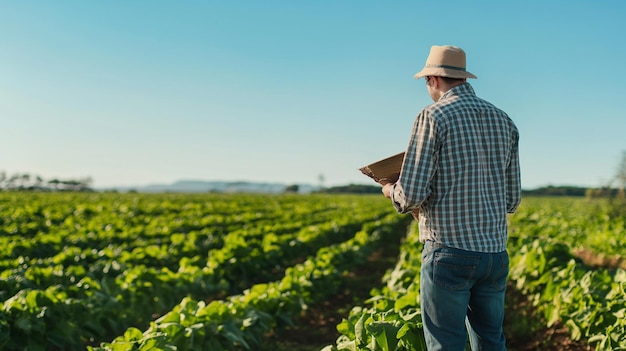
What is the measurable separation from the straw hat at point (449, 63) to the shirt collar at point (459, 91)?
0.06 m

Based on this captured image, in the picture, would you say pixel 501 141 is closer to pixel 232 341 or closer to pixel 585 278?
pixel 232 341

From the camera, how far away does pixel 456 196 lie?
2.89m

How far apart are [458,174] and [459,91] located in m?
0.49

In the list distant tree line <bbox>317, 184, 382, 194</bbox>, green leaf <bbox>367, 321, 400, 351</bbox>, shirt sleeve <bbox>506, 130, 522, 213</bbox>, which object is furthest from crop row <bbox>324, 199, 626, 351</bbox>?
distant tree line <bbox>317, 184, 382, 194</bbox>

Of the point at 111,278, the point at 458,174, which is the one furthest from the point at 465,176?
the point at 111,278

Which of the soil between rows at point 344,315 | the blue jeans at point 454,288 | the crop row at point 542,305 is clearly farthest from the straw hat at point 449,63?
the soil between rows at point 344,315

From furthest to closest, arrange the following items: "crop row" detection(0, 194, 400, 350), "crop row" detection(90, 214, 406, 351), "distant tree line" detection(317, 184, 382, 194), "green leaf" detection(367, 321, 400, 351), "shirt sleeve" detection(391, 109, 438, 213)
A: "distant tree line" detection(317, 184, 382, 194) → "crop row" detection(0, 194, 400, 350) → "crop row" detection(90, 214, 406, 351) → "green leaf" detection(367, 321, 400, 351) → "shirt sleeve" detection(391, 109, 438, 213)

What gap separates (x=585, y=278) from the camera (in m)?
5.95

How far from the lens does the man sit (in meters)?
2.85

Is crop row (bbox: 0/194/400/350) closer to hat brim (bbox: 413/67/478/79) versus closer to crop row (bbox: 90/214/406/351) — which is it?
crop row (bbox: 90/214/406/351)

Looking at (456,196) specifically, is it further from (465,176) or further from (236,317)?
(236,317)

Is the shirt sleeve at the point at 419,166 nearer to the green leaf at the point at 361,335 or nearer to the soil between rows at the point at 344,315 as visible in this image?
the green leaf at the point at 361,335

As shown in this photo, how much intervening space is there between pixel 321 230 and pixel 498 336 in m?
13.2

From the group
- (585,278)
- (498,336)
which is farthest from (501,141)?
(585,278)
